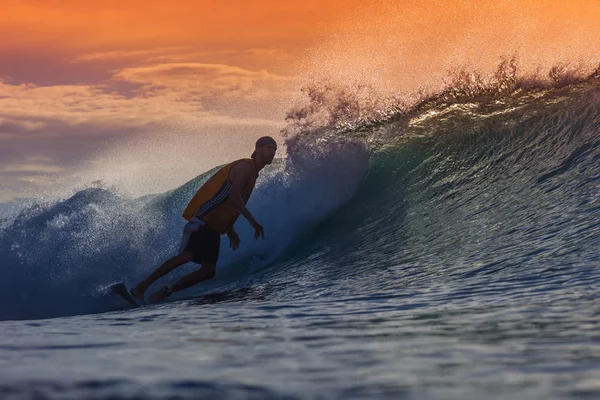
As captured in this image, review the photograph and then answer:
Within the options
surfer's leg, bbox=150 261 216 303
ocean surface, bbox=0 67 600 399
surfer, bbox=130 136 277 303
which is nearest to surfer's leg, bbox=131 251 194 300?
surfer, bbox=130 136 277 303

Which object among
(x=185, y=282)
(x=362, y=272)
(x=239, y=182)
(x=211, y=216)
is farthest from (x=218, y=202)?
(x=362, y=272)

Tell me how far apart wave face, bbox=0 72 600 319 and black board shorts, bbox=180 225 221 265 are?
1.53ft

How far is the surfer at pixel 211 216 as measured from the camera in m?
7.38

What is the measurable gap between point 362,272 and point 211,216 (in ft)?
5.76

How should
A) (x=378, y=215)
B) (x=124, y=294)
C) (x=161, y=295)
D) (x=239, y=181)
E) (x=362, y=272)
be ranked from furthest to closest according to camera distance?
(x=378, y=215), (x=124, y=294), (x=161, y=295), (x=239, y=181), (x=362, y=272)

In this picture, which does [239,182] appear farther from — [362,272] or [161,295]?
[362,272]

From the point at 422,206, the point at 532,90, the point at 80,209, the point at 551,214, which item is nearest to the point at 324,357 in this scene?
the point at 551,214

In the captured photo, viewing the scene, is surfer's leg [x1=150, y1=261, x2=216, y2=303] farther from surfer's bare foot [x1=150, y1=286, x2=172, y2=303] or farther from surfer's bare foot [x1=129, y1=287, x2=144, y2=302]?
surfer's bare foot [x1=129, y1=287, x2=144, y2=302]

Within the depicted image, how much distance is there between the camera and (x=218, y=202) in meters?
7.49

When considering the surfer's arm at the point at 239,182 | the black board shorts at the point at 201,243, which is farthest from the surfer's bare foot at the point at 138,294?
the surfer's arm at the point at 239,182

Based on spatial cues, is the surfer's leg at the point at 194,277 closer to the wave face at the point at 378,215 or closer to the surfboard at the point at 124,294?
the wave face at the point at 378,215

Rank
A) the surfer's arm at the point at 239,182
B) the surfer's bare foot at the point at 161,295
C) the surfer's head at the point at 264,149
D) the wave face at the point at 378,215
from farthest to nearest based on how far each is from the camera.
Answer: the surfer's bare foot at the point at 161,295 → the surfer's head at the point at 264,149 → the surfer's arm at the point at 239,182 → the wave face at the point at 378,215

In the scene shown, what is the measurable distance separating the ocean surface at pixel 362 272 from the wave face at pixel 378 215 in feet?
0.11

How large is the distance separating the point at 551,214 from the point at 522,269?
202 centimetres
